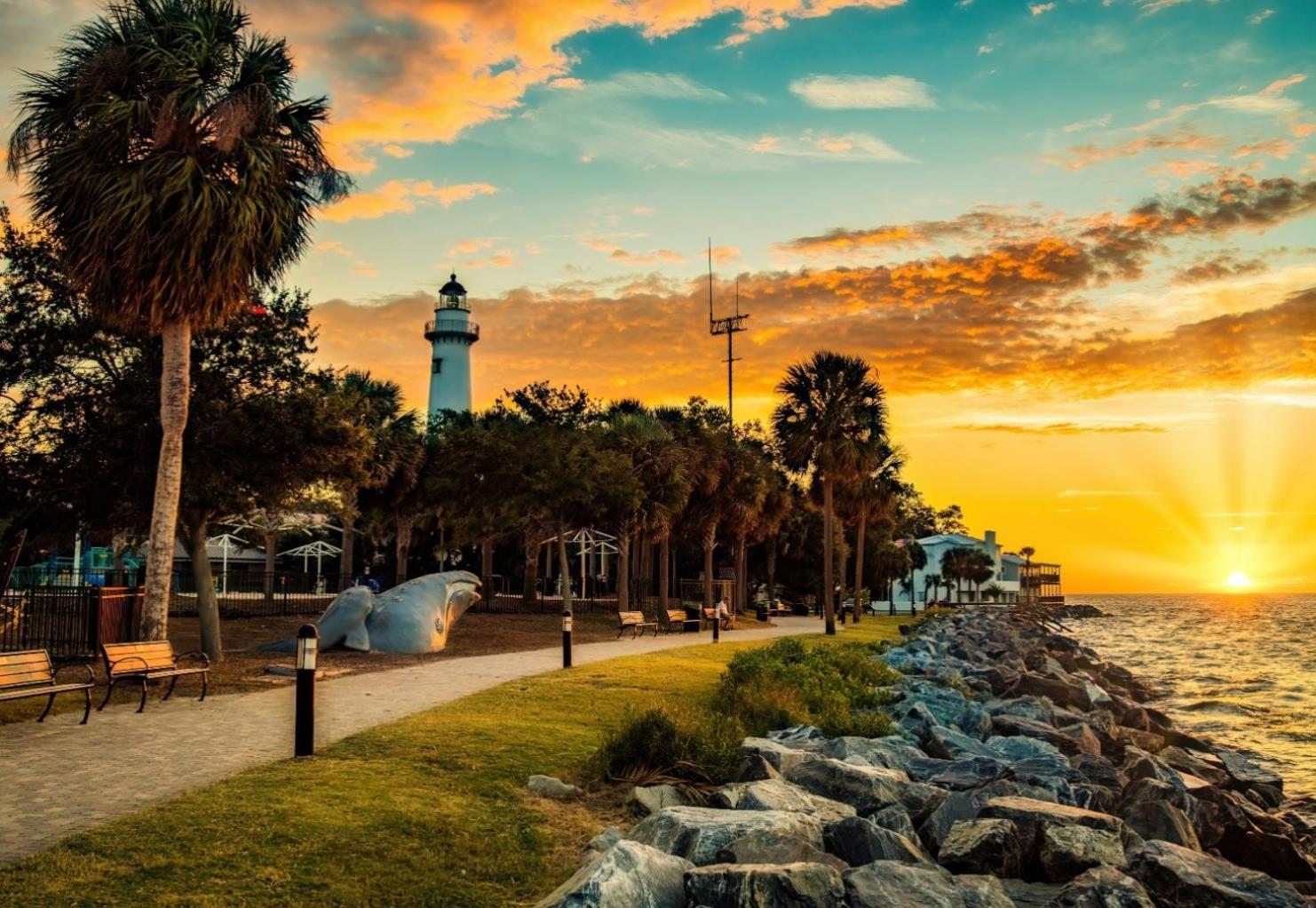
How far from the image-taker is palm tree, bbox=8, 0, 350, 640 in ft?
58.5

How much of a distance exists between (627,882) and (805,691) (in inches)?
398

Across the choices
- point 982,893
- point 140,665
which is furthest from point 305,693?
point 982,893

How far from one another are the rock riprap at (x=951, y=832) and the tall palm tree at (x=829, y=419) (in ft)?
82.6

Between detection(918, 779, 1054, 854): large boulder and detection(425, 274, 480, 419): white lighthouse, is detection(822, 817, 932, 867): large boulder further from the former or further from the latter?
detection(425, 274, 480, 419): white lighthouse

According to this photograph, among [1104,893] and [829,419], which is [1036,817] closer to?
[1104,893]

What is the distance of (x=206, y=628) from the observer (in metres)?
20.8

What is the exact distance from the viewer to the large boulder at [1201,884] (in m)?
7.37

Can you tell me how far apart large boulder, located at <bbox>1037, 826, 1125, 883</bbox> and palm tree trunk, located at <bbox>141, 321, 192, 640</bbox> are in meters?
15.3

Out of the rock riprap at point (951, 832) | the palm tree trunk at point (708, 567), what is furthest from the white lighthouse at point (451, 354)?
the rock riprap at point (951, 832)

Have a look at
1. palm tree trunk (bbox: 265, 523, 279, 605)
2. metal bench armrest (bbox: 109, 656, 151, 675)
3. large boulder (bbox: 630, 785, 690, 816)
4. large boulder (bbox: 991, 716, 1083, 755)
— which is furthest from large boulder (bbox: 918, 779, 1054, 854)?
palm tree trunk (bbox: 265, 523, 279, 605)

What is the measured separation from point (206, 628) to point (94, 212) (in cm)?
836

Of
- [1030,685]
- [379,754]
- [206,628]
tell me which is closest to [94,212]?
[206,628]

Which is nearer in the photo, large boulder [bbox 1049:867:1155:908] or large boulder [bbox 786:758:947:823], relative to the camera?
large boulder [bbox 1049:867:1155:908]

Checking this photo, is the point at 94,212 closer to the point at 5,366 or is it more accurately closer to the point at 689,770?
the point at 5,366
